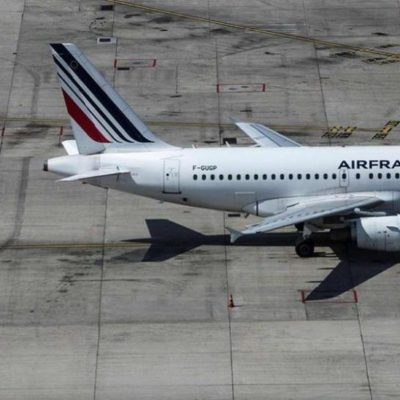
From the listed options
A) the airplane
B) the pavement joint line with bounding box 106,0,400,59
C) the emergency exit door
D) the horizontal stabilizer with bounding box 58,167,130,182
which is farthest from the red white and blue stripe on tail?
the pavement joint line with bounding box 106,0,400,59

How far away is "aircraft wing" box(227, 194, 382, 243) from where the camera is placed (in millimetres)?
52625

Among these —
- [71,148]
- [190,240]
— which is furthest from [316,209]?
[71,148]

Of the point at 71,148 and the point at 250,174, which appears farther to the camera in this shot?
the point at 71,148

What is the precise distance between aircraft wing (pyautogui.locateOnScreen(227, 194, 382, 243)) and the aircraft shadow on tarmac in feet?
6.96

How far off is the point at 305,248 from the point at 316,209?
1.83 metres

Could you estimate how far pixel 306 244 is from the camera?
179ft

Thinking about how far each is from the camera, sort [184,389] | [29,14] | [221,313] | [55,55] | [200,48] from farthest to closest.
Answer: [29,14] → [200,48] → [55,55] → [221,313] → [184,389]

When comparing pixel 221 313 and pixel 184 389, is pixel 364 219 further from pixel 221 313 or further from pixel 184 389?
pixel 184 389

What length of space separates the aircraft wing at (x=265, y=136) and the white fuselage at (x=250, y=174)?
153 inches

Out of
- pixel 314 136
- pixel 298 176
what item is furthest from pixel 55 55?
pixel 314 136

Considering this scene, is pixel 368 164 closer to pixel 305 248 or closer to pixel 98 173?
pixel 305 248

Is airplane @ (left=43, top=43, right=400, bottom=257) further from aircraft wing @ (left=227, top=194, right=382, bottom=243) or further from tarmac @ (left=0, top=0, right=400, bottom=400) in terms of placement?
tarmac @ (left=0, top=0, right=400, bottom=400)

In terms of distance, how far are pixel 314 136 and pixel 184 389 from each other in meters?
23.1

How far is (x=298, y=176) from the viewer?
55.1 m
